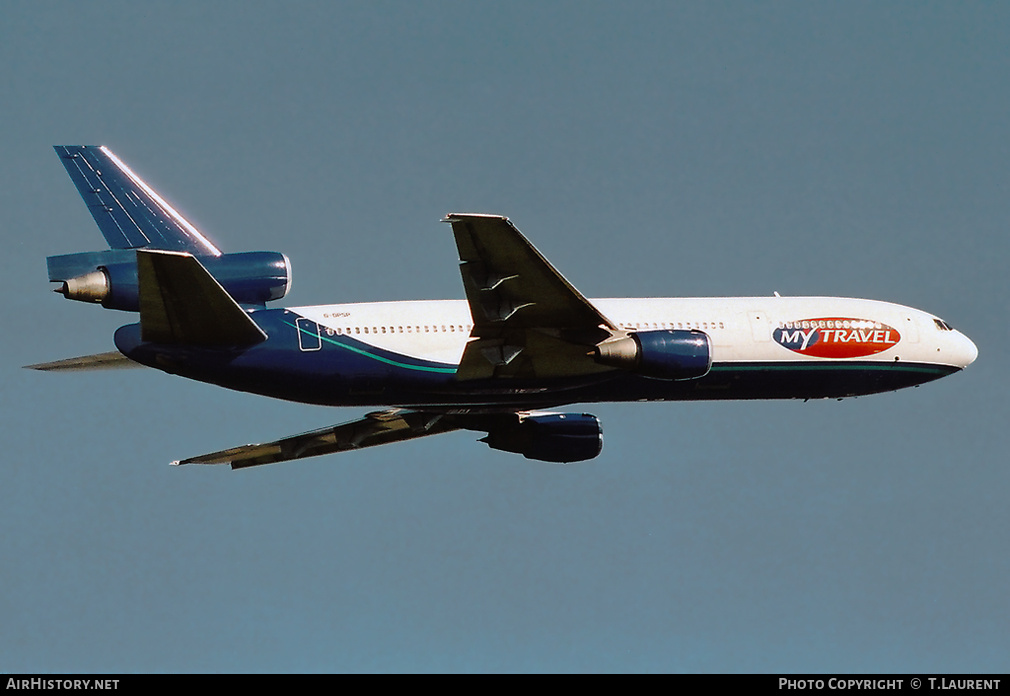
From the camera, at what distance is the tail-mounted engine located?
143ft

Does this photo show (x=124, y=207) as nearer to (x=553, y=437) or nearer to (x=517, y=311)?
(x=517, y=311)

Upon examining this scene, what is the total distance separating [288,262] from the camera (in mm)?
41188

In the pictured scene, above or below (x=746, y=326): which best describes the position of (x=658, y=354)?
below

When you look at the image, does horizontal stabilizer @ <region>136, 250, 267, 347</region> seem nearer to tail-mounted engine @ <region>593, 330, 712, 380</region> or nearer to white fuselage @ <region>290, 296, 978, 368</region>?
white fuselage @ <region>290, 296, 978, 368</region>

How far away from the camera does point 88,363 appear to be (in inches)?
1678

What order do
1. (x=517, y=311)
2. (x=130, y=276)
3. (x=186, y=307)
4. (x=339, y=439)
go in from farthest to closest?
(x=339, y=439), (x=517, y=311), (x=130, y=276), (x=186, y=307)

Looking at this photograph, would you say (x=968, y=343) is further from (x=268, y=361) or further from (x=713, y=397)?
(x=268, y=361)

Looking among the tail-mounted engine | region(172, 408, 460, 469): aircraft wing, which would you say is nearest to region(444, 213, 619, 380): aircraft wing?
the tail-mounted engine

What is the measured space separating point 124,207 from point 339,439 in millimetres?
11251

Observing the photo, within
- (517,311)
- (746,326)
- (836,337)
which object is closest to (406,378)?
(517,311)

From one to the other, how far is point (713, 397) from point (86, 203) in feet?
65.7

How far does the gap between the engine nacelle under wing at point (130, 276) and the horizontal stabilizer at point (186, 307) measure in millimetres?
896

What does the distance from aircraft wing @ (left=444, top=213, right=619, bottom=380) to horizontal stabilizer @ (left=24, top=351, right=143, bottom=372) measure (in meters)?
9.86
